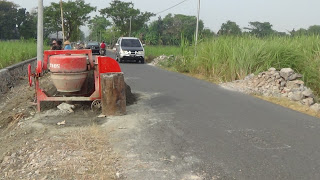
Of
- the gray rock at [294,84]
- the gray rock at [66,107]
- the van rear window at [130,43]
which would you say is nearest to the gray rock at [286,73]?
the gray rock at [294,84]

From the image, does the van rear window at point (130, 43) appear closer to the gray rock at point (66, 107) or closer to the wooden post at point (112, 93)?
the gray rock at point (66, 107)

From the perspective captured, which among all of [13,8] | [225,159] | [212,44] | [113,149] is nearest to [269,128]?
[225,159]

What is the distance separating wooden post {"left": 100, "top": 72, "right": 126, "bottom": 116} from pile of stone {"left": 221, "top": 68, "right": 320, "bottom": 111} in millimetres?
5233

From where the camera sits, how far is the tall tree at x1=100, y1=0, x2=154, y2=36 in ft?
176

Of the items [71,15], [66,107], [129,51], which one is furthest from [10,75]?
[71,15]

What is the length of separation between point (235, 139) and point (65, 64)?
145 inches

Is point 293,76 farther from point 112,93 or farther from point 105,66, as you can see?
point 112,93

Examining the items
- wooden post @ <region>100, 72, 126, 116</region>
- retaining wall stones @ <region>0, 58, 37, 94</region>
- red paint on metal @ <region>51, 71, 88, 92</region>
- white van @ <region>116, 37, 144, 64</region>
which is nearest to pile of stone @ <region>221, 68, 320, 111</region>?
wooden post @ <region>100, 72, 126, 116</region>

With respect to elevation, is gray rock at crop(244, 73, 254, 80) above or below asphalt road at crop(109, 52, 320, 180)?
above

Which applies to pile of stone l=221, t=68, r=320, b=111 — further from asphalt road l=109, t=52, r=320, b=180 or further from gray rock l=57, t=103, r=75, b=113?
gray rock l=57, t=103, r=75, b=113

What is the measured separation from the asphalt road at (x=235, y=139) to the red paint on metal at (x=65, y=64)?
1.95 metres

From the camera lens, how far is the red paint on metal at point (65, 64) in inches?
258

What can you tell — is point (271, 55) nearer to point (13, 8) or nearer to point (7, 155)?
point (7, 155)

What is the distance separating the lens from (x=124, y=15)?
5375 centimetres
